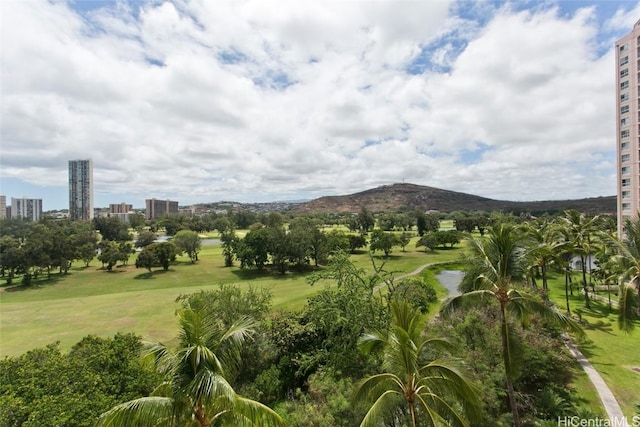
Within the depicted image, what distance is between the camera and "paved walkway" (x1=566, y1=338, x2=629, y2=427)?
1242 cm

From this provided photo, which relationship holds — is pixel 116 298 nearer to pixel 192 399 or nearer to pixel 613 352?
pixel 192 399

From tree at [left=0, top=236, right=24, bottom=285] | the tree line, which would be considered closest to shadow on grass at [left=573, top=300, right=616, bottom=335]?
the tree line

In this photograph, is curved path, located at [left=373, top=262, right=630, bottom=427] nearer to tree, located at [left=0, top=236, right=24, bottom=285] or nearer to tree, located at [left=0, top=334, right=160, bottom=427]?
tree, located at [left=0, top=334, right=160, bottom=427]

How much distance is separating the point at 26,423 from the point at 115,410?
14.3ft

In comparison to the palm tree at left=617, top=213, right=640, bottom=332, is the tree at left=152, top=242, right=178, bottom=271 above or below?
below

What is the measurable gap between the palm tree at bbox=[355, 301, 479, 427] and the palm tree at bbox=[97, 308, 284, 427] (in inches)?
108

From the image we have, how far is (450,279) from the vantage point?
47.6 m

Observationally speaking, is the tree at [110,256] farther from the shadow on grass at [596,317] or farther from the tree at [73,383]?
the shadow on grass at [596,317]

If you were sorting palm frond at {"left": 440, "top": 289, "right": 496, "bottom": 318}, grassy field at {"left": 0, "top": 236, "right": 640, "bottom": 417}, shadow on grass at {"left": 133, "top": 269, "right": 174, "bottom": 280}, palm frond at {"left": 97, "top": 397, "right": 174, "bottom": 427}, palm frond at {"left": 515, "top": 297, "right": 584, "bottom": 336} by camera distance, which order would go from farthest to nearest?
1. shadow on grass at {"left": 133, "top": 269, "right": 174, "bottom": 280}
2. grassy field at {"left": 0, "top": 236, "right": 640, "bottom": 417}
3. palm frond at {"left": 440, "top": 289, "right": 496, "bottom": 318}
4. palm frond at {"left": 515, "top": 297, "right": 584, "bottom": 336}
5. palm frond at {"left": 97, "top": 397, "right": 174, "bottom": 427}

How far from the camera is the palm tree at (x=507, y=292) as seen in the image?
1048 centimetres

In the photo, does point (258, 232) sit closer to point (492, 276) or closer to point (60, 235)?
point (60, 235)

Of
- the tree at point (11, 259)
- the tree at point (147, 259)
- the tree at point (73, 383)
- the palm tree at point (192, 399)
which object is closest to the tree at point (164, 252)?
the tree at point (147, 259)

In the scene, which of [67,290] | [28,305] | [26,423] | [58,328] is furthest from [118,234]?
[26,423]

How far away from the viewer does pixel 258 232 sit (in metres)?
55.1
